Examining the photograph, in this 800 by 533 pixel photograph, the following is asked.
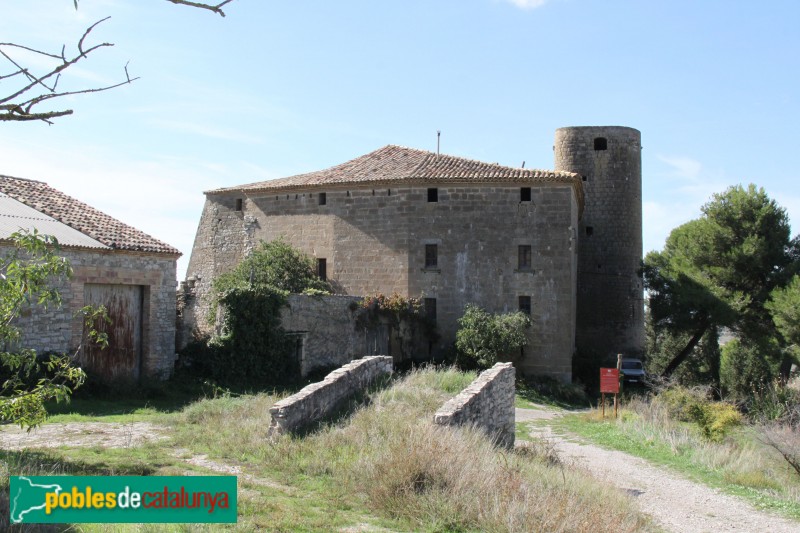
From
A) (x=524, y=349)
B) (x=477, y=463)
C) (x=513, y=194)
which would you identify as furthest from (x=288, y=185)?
(x=477, y=463)

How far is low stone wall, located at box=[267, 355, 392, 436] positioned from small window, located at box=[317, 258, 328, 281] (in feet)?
35.7

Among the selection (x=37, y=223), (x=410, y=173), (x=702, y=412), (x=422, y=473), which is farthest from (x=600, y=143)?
(x=422, y=473)

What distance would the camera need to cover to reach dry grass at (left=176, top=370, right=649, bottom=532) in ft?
24.2

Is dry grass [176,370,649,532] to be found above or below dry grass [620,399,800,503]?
above

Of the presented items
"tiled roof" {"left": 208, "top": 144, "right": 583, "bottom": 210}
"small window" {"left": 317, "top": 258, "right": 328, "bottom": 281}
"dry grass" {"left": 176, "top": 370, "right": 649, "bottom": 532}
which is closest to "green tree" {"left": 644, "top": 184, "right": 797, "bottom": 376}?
"tiled roof" {"left": 208, "top": 144, "right": 583, "bottom": 210}

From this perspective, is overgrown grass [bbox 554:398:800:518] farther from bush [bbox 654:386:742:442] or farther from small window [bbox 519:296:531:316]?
small window [bbox 519:296:531:316]

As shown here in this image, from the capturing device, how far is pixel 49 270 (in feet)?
21.7

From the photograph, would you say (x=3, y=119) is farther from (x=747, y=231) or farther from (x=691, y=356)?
(x=691, y=356)

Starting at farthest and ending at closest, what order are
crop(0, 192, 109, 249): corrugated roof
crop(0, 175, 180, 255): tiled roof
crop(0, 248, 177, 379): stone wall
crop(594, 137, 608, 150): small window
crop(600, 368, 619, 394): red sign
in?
crop(594, 137, 608, 150): small window → crop(600, 368, 619, 394): red sign → crop(0, 175, 180, 255): tiled roof → crop(0, 192, 109, 249): corrugated roof → crop(0, 248, 177, 379): stone wall

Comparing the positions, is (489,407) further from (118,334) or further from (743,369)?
(743,369)

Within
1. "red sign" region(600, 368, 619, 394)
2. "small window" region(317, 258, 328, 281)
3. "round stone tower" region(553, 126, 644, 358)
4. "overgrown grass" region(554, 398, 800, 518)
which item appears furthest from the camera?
"round stone tower" region(553, 126, 644, 358)

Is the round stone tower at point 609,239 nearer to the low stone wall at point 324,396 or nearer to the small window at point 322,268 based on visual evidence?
the small window at point 322,268

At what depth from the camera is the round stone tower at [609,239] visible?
31406 mm

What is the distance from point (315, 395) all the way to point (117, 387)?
623 centimetres
